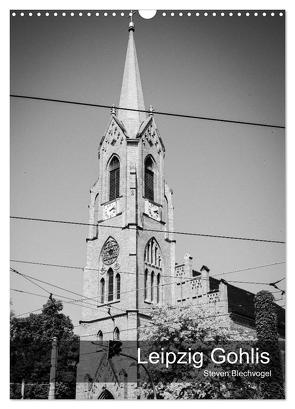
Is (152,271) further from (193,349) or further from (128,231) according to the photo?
(193,349)

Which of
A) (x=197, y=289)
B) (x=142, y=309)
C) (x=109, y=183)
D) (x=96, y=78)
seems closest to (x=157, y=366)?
(x=96, y=78)

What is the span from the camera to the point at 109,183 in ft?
93.7

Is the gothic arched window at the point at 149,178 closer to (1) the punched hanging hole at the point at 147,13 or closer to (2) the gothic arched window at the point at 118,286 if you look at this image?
(2) the gothic arched window at the point at 118,286

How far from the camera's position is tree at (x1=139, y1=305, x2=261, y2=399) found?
11203 millimetres

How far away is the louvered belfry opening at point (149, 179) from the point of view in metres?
28.0

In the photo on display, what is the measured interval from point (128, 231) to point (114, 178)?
10.7 ft

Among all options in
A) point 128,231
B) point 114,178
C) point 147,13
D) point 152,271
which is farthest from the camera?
point 114,178

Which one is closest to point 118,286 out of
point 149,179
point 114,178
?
point 114,178

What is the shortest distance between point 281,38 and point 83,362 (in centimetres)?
1152

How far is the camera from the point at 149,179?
2864cm

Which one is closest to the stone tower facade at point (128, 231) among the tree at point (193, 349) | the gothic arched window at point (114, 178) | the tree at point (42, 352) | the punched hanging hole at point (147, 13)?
the gothic arched window at point (114, 178)

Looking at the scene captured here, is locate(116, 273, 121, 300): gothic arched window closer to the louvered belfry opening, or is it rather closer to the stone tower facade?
the stone tower facade
